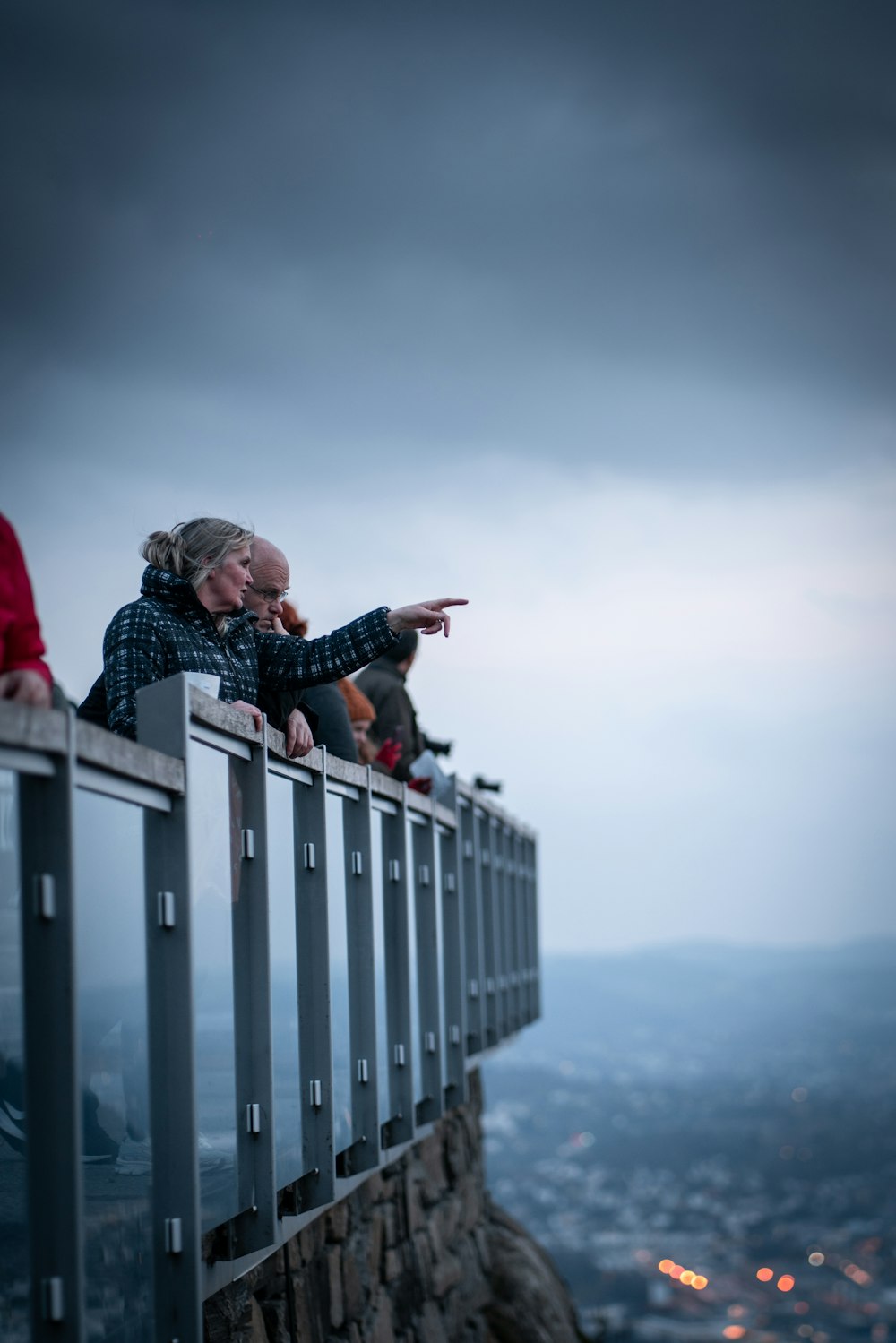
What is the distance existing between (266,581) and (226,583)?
0.81m

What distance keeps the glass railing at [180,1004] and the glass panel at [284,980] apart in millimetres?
14

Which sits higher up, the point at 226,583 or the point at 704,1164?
the point at 226,583

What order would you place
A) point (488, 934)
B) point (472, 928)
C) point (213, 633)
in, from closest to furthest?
point (213, 633) → point (472, 928) → point (488, 934)

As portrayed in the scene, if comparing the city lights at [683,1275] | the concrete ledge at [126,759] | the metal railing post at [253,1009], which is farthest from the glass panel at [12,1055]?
the city lights at [683,1275]

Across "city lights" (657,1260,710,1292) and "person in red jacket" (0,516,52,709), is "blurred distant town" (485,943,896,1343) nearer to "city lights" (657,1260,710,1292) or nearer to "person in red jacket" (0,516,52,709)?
"city lights" (657,1260,710,1292)

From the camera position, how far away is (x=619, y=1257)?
230ft

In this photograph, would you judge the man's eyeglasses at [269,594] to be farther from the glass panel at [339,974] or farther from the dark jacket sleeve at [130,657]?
the dark jacket sleeve at [130,657]

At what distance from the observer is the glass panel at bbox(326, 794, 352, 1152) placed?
5742 mm

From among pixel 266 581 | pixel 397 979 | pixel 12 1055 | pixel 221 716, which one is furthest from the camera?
pixel 397 979

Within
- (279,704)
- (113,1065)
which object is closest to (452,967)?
(279,704)

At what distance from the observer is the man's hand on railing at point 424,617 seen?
5422mm

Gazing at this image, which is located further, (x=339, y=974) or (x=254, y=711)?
(x=339, y=974)

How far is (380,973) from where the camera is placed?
6820 mm

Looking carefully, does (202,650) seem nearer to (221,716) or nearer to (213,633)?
(213,633)
